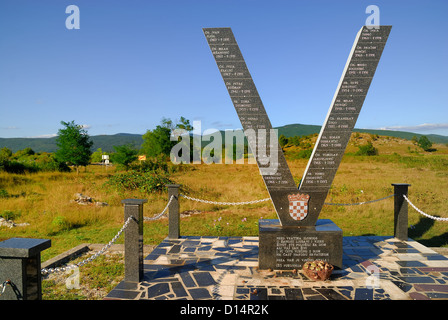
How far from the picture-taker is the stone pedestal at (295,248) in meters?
5.85

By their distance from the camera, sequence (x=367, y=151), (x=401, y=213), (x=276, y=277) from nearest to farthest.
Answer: (x=276, y=277)
(x=401, y=213)
(x=367, y=151)

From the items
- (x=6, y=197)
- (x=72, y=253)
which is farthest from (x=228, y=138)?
(x=72, y=253)

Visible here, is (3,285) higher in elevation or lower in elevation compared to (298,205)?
lower

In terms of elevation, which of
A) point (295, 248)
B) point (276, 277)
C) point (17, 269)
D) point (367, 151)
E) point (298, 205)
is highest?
point (367, 151)

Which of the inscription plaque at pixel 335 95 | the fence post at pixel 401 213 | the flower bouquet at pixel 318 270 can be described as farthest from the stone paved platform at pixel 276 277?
the inscription plaque at pixel 335 95

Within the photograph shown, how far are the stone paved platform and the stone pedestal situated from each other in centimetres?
19

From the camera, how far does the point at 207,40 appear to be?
5.79 m

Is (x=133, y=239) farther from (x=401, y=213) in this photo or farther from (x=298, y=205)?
(x=401, y=213)

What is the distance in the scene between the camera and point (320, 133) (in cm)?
585

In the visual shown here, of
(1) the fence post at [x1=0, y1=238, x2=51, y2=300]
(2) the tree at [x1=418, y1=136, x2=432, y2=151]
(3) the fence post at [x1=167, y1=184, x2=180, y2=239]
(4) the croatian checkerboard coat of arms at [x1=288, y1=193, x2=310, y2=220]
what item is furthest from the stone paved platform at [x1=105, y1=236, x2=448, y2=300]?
(2) the tree at [x1=418, y1=136, x2=432, y2=151]

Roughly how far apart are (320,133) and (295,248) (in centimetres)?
233

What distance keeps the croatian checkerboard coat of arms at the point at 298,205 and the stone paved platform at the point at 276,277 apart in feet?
3.65

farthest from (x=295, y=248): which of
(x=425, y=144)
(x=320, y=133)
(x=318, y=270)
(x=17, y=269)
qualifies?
(x=425, y=144)

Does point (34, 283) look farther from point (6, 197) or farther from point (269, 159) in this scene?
point (6, 197)
